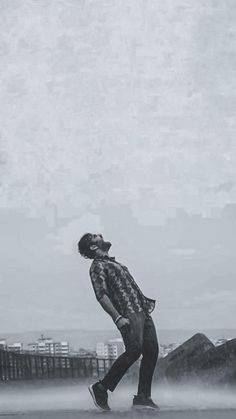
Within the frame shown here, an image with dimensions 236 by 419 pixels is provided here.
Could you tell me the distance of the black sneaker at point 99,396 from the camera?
11.6ft

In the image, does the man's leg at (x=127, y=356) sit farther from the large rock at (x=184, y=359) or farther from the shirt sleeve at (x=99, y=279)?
the large rock at (x=184, y=359)

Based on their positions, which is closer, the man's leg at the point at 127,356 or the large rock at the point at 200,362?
the man's leg at the point at 127,356

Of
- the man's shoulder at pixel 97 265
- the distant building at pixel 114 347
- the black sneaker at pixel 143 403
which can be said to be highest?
the man's shoulder at pixel 97 265

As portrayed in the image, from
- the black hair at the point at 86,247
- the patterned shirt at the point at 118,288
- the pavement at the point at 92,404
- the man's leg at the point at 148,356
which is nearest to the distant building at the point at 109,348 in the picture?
the pavement at the point at 92,404

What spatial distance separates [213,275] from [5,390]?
1578 mm

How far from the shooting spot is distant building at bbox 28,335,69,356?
4.61m

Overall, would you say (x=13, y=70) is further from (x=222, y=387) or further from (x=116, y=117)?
(x=222, y=387)

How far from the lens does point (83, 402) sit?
3.89 m

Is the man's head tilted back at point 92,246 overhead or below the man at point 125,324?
overhead

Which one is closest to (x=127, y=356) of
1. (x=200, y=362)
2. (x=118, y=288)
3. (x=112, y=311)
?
(x=112, y=311)

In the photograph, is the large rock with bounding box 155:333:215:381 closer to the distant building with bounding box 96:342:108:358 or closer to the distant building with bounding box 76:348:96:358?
the distant building with bounding box 96:342:108:358

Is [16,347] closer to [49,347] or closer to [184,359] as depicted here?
[49,347]

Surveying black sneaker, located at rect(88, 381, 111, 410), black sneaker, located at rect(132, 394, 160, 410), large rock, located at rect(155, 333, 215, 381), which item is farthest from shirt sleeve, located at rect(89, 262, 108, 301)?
large rock, located at rect(155, 333, 215, 381)

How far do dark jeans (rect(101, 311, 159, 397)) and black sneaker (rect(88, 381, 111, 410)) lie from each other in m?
0.03
